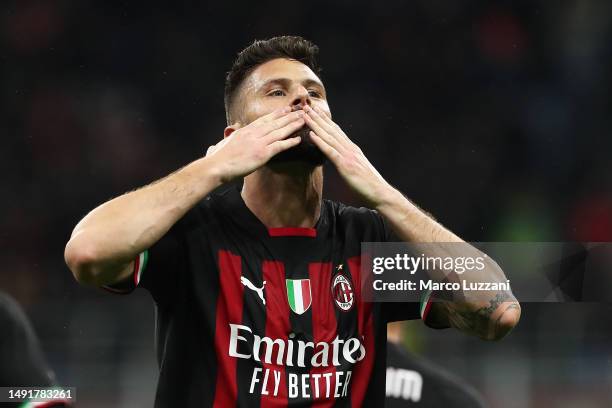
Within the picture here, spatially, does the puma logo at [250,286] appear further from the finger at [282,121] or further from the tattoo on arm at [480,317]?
the tattoo on arm at [480,317]

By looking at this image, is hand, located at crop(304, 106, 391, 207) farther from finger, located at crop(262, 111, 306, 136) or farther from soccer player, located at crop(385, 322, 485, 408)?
soccer player, located at crop(385, 322, 485, 408)

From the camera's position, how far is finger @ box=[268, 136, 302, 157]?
2.31 metres

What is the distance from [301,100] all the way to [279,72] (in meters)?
0.18

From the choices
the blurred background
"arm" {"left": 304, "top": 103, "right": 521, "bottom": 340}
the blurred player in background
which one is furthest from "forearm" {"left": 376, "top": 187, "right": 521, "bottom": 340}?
the blurred background

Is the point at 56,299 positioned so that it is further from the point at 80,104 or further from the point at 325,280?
the point at 325,280

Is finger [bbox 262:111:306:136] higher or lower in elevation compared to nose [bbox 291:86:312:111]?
lower

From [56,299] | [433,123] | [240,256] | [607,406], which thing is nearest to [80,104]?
[56,299]

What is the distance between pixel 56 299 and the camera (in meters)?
6.79

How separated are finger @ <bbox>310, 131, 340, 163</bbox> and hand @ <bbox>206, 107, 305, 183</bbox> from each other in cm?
5

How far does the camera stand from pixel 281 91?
2570 mm

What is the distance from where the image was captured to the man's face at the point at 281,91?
247cm

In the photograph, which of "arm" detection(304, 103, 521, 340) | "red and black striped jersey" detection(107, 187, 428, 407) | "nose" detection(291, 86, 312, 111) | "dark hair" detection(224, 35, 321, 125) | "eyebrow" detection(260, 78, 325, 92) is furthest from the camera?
"dark hair" detection(224, 35, 321, 125)

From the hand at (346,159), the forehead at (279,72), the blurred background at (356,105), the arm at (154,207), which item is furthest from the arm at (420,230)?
the blurred background at (356,105)

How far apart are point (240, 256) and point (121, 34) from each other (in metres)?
6.94
